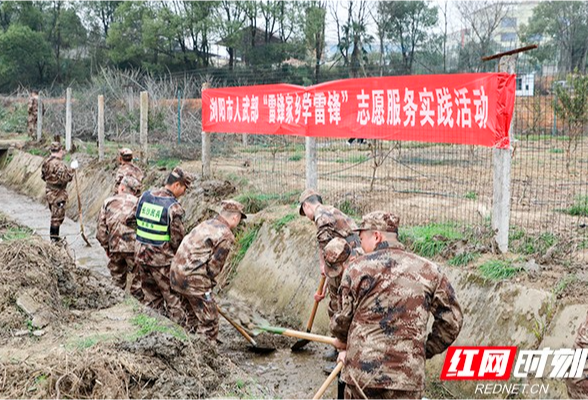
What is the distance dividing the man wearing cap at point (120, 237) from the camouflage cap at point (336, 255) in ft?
10.2

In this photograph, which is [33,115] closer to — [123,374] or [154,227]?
[154,227]

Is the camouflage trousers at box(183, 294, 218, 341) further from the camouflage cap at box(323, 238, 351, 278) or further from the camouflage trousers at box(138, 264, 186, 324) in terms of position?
the camouflage cap at box(323, 238, 351, 278)

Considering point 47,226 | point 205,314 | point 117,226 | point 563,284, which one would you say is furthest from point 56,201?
point 563,284

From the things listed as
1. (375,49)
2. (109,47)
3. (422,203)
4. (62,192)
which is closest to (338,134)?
(422,203)

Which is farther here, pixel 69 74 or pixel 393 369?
pixel 69 74

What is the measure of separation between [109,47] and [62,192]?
29218 millimetres

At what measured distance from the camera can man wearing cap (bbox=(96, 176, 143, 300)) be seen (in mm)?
7871

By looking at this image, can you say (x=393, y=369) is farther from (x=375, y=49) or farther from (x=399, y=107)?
(x=375, y=49)

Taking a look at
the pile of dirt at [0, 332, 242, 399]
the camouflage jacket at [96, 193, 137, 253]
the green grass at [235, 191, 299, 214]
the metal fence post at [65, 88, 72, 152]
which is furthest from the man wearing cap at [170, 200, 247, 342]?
the metal fence post at [65, 88, 72, 152]

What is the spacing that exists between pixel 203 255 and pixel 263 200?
3.75 m

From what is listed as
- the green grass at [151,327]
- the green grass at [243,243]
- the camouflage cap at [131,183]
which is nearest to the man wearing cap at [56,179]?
the camouflage cap at [131,183]

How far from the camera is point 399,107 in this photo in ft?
23.5

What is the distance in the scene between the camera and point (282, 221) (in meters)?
8.77

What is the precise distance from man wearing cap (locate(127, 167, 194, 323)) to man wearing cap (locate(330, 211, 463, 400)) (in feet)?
10.9
